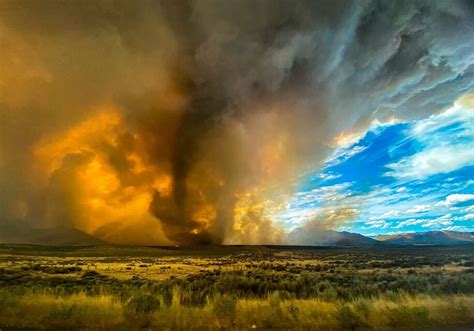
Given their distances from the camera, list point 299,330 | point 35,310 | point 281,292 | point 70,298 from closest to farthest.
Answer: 1. point 299,330
2. point 35,310
3. point 70,298
4. point 281,292

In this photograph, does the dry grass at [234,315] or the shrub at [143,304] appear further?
the shrub at [143,304]

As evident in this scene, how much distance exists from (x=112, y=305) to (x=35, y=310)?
339cm

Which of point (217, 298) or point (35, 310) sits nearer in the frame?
point (35, 310)

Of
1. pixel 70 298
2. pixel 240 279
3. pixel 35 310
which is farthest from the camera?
pixel 240 279

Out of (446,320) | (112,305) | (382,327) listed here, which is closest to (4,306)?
(112,305)

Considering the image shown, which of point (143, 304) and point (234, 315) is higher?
point (143, 304)

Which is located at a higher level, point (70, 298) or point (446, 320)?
point (70, 298)

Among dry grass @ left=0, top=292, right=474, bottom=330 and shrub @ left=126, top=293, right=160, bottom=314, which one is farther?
shrub @ left=126, top=293, right=160, bottom=314

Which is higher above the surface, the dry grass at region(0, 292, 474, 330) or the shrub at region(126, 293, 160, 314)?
the shrub at region(126, 293, 160, 314)

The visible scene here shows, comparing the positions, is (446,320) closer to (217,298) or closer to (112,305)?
(217,298)

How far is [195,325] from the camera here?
49.4ft

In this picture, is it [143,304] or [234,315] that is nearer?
[234,315]

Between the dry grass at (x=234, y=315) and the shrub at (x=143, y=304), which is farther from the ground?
the shrub at (x=143, y=304)

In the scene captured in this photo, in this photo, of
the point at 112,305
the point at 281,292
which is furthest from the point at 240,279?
the point at 112,305
